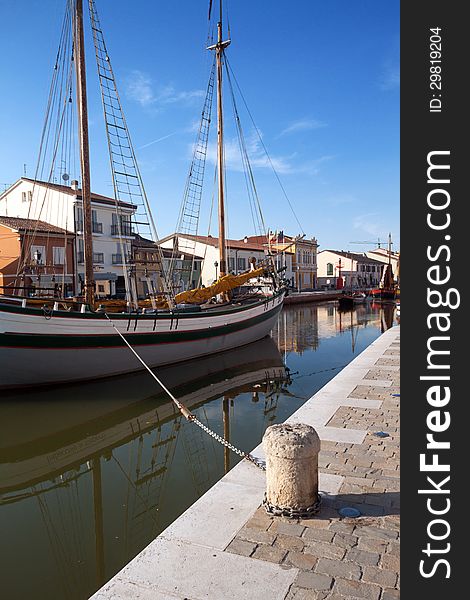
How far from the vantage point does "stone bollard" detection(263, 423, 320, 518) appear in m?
4.56

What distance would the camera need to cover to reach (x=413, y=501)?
3.52m

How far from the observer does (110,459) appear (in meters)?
8.17

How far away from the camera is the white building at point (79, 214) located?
34906 mm

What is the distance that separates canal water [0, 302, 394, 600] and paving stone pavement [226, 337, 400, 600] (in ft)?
6.15

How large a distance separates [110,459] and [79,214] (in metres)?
30.9

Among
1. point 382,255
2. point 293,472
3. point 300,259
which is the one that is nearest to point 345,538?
point 293,472

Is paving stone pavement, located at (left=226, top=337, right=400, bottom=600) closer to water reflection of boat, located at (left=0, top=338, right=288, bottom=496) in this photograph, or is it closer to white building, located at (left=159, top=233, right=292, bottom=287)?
water reflection of boat, located at (left=0, top=338, right=288, bottom=496)

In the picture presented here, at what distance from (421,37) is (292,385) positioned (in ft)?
36.4

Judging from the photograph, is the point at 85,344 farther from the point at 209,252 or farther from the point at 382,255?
the point at 382,255

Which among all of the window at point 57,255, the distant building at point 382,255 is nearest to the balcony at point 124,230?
the window at point 57,255

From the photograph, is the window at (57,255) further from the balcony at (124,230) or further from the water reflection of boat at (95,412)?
the water reflection of boat at (95,412)

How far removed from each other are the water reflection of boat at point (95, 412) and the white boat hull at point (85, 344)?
0.42 m

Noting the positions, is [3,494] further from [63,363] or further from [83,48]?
[83,48]

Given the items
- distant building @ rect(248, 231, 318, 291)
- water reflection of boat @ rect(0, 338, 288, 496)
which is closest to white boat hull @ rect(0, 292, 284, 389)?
water reflection of boat @ rect(0, 338, 288, 496)
